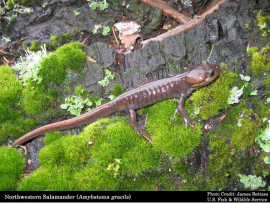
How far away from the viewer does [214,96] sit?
16.0ft

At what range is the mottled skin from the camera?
16.5 feet

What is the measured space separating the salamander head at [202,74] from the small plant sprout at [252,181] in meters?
2.04

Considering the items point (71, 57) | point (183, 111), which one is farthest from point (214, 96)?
point (71, 57)

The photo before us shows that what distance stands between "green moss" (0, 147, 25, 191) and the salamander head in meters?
3.97

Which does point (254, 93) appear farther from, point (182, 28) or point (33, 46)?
point (33, 46)

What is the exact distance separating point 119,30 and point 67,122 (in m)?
3.43

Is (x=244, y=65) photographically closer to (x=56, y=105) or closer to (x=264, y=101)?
(x=264, y=101)

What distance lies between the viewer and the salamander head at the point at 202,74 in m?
4.98

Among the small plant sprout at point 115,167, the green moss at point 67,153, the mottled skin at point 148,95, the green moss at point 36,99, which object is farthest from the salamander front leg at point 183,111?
the green moss at point 36,99

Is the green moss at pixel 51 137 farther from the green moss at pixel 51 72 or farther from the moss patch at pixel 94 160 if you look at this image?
the green moss at pixel 51 72

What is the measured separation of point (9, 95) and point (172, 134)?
12.7 ft

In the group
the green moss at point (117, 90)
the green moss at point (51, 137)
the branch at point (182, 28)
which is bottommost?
the green moss at point (51, 137)

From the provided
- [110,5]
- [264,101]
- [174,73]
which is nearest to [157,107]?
[174,73]

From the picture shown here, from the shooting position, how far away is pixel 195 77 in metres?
5.12
